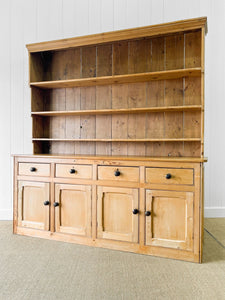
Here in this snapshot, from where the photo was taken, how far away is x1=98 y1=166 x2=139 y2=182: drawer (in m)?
2.03

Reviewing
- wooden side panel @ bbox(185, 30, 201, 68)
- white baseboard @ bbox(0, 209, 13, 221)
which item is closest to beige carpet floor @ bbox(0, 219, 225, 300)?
white baseboard @ bbox(0, 209, 13, 221)

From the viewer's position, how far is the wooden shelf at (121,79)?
7.04 ft

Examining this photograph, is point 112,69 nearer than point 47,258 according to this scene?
No

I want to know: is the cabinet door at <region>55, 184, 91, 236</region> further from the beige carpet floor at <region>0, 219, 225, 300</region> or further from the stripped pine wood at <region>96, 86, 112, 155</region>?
the stripped pine wood at <region>96, 86, 112, 155</region>

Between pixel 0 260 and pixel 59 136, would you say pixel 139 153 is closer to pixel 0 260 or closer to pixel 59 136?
pixel 59 136

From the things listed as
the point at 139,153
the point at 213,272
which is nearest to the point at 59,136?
the point at 139,153

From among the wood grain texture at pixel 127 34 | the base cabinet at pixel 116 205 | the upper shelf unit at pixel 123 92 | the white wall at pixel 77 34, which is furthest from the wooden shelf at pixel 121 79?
the base cabinet at pixel 116 205

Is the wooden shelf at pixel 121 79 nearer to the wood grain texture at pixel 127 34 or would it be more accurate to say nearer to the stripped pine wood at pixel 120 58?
the stripped pine wood at pixel 120 58

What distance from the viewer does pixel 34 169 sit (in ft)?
7.68

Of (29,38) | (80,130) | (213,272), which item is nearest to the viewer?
(213,272)

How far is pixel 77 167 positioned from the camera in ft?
7.23

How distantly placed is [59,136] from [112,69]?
3.33 feet

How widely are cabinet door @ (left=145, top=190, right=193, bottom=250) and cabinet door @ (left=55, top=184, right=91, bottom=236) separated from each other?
0.58 meters

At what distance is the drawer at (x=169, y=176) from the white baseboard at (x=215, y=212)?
1.28 meters
